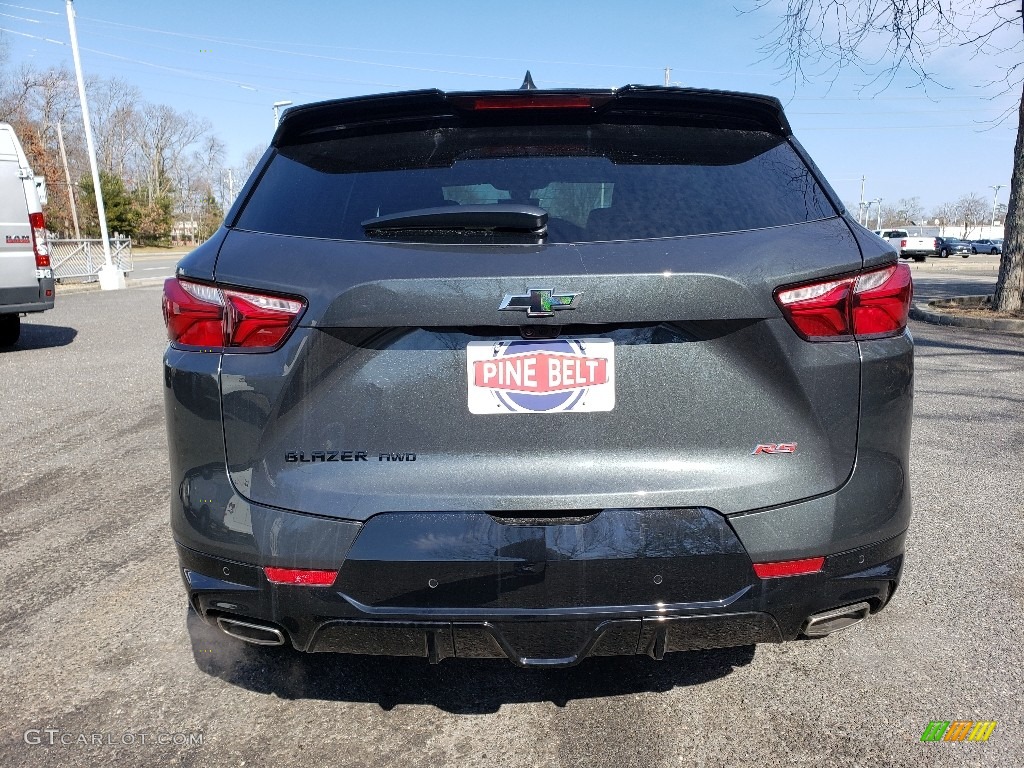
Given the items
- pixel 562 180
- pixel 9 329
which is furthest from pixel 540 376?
pixel 9 329

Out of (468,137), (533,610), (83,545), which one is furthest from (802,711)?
(83,545)

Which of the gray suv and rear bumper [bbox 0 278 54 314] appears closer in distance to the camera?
the gray suv

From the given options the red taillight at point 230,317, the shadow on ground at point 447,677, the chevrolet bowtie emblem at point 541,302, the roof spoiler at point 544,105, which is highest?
the roof spoiler at point 544,105

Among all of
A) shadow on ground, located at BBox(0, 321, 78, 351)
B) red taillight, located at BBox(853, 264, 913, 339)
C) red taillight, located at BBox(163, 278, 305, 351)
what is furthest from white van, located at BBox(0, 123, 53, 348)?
red taillight, located at BBox(853, 264, 913, 339)

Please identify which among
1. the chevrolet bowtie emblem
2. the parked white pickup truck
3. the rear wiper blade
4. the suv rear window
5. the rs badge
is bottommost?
the parked white pickup truck

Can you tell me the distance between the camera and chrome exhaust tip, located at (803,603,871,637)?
1923 millimetres

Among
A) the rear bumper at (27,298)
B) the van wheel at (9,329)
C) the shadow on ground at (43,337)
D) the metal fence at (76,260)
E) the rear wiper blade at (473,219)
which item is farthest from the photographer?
the metal fence at (76,260)

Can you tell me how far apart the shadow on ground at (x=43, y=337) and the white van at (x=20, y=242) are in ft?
2.27

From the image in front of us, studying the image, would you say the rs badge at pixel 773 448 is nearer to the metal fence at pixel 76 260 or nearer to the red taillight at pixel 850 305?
the red taillight at pixel 850 305

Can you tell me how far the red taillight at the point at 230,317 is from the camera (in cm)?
184

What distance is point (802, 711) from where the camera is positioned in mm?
2277

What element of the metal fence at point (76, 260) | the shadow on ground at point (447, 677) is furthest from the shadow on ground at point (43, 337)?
the metal fence at point (76, 260)

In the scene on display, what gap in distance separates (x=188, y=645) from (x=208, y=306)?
1.44m

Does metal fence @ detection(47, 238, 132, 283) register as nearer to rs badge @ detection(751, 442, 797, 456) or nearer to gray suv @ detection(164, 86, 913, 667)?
gray suv @ detection(164, 86, 913, 667)
